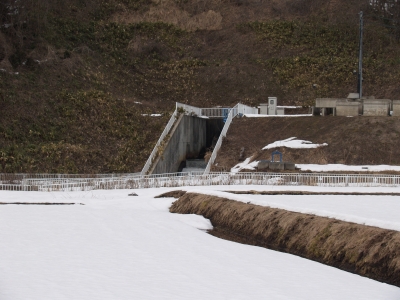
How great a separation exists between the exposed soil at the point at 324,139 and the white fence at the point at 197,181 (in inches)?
186

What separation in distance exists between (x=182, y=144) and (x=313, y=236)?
92.8ft

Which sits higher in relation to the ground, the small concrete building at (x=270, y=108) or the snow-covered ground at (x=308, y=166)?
the small concrete building at (x=270, y=108)

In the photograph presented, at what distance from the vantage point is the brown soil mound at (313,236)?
13281 mm

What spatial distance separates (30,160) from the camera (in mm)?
36438

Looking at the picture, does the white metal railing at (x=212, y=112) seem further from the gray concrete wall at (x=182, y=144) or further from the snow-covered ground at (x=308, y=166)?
the snow-covered ground at (x=308, y=166)

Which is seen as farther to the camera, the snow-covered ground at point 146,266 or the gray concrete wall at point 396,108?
the gray concrete wall at point 396,108

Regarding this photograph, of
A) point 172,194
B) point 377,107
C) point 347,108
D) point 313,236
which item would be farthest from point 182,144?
point 313,236

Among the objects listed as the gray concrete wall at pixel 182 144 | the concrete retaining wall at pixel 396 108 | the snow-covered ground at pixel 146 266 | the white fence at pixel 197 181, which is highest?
the concrete retaining wall at pixel 396 108

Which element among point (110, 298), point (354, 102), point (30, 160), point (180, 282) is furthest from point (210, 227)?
point (354, 102)

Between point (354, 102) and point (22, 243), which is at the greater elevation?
point (354, 102)

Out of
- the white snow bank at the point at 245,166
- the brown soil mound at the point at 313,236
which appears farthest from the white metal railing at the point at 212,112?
the brown soil mound at the point at 313,236

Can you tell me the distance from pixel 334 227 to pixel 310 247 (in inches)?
33.8

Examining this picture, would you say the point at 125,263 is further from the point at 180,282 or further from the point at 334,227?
the point at 334,227

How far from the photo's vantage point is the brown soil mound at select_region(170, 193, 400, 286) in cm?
1328
